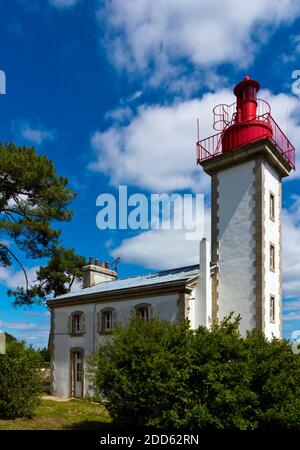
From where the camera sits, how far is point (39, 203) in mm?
26047

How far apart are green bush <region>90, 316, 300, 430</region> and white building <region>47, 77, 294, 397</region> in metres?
5.15

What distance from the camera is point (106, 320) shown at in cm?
2197

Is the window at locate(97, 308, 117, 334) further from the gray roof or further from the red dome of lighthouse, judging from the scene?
the red dome of lighthouse

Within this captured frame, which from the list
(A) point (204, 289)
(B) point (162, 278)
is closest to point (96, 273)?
(B) point (162, 278)

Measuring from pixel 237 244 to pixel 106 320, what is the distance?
760 cm

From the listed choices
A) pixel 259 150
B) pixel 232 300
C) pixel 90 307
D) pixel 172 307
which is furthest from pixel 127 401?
pixel 259 150

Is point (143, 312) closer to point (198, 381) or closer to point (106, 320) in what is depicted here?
point (106, 320)

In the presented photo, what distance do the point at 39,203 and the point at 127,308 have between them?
926 cm

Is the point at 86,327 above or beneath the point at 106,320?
beneath

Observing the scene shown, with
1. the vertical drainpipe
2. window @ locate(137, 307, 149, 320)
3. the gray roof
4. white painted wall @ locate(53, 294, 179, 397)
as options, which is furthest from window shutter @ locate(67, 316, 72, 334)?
the vertical drainpipe

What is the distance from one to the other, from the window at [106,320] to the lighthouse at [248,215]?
5.07 metres
